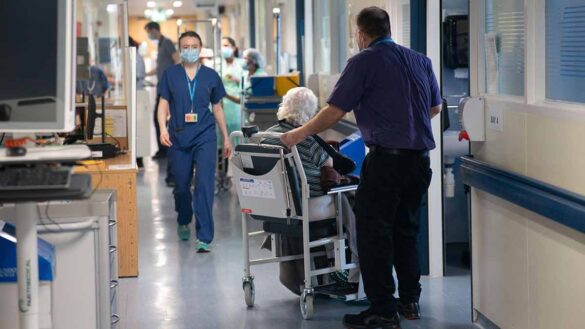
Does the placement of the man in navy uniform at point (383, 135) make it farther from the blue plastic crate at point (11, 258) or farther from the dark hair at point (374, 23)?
the blue plastic crate at point (11, 258)

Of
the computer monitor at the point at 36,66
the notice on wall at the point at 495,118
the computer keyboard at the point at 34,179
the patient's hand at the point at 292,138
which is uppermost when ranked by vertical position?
the computer monitor at the point at 36,66

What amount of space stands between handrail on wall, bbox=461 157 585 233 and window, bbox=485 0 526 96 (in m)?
0.38

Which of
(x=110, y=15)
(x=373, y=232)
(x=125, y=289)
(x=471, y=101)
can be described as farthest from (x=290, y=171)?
(x=110, y=15)

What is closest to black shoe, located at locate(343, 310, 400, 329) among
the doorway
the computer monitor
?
the doorway

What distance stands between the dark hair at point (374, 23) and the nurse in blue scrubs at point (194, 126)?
93.2 inches

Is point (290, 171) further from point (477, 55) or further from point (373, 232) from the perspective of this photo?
point (477, 55)

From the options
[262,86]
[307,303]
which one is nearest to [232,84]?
[262,86]

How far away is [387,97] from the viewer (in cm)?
489

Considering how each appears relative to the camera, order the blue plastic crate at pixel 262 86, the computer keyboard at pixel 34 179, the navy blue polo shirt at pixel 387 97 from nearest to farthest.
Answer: the computer keyboard at pixel 34 179
the navy blue polo shirt at pixel 387 97
the blue plastic crate at pixel 262 86

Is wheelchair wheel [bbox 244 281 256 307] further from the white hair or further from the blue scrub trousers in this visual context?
the blue scrub trousers

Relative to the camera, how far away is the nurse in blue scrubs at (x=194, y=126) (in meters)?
7.31

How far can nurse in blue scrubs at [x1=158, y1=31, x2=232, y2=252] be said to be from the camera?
7307 mm

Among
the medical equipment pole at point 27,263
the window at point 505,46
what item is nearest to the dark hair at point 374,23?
the window at point 505,46

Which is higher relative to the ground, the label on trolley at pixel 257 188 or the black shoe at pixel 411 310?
the label on trolley at pixel 257 188
